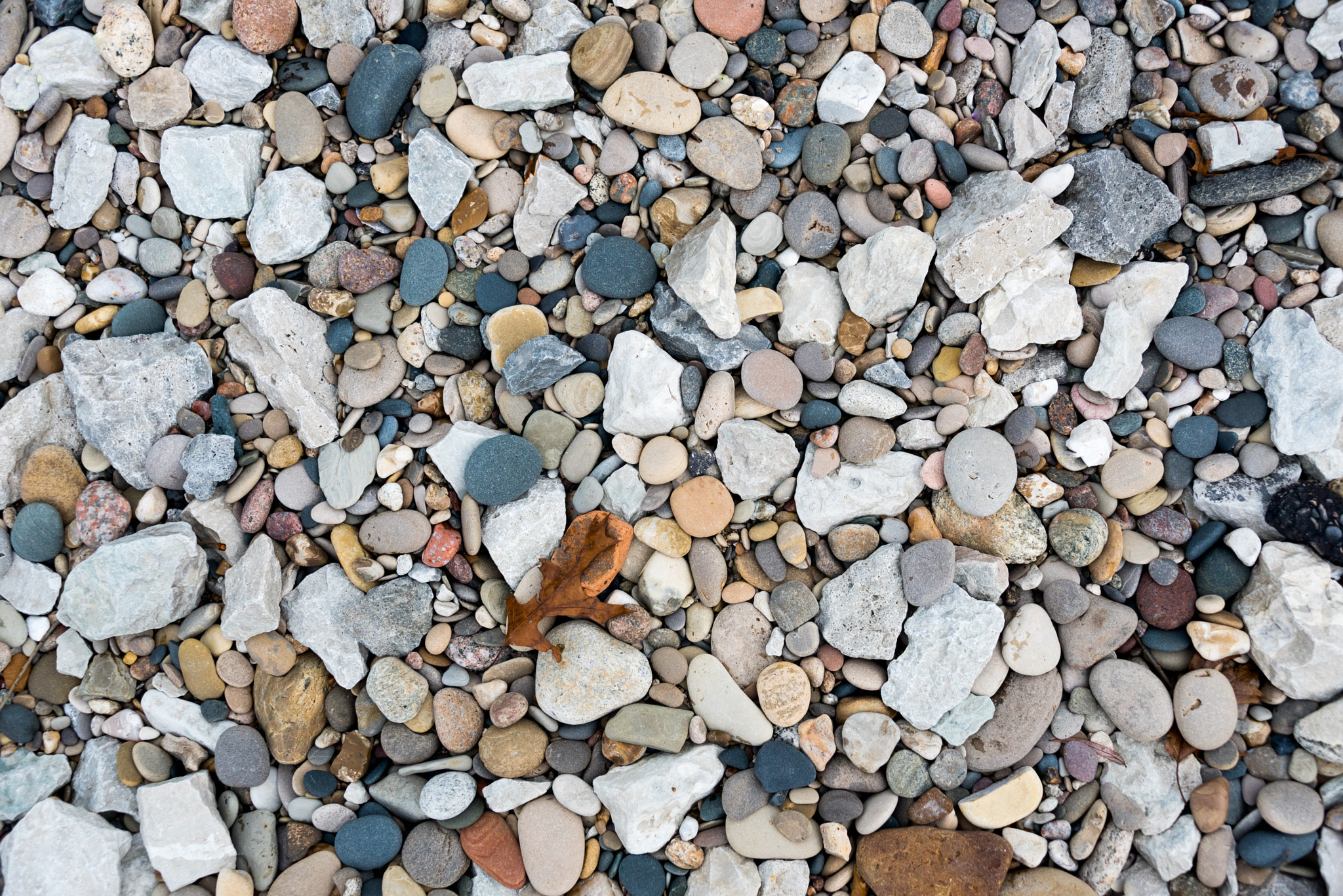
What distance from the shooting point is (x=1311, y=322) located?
2197 mm

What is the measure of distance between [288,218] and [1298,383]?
2859 mm

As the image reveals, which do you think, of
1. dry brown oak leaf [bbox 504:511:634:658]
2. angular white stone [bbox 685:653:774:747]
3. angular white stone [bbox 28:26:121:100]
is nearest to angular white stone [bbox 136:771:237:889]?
dry brown oak leaf [bbox 504:511:634:658]

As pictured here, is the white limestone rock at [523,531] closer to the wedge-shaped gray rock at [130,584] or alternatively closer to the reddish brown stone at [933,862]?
the wedge-shaped gray rock at [130,584]

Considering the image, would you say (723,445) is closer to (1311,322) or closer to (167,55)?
(1311,322)

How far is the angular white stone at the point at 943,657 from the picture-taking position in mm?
2191

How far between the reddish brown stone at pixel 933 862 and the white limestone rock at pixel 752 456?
3.34 ft

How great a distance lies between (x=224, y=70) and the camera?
7.64 feet

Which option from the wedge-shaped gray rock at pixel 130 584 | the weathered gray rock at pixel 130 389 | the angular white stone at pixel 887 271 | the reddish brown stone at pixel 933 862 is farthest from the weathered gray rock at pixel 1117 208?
the wedge-shaped gray rock at pixel 130 584

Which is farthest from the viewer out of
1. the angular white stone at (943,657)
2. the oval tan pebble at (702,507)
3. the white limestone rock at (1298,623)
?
the oval tan pebble at (702,507)

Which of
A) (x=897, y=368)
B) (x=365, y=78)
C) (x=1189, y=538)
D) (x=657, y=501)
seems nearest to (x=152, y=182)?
(x=365, y=78)

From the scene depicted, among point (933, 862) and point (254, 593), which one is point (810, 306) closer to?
point (933, 862)

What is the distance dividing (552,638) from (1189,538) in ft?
5.98

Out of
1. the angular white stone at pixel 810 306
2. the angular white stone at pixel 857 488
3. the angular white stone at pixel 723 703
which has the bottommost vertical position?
the angular white stone at pixel 723 703

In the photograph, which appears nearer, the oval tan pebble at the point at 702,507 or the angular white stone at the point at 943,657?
the angular white stone at the point at 943,657
